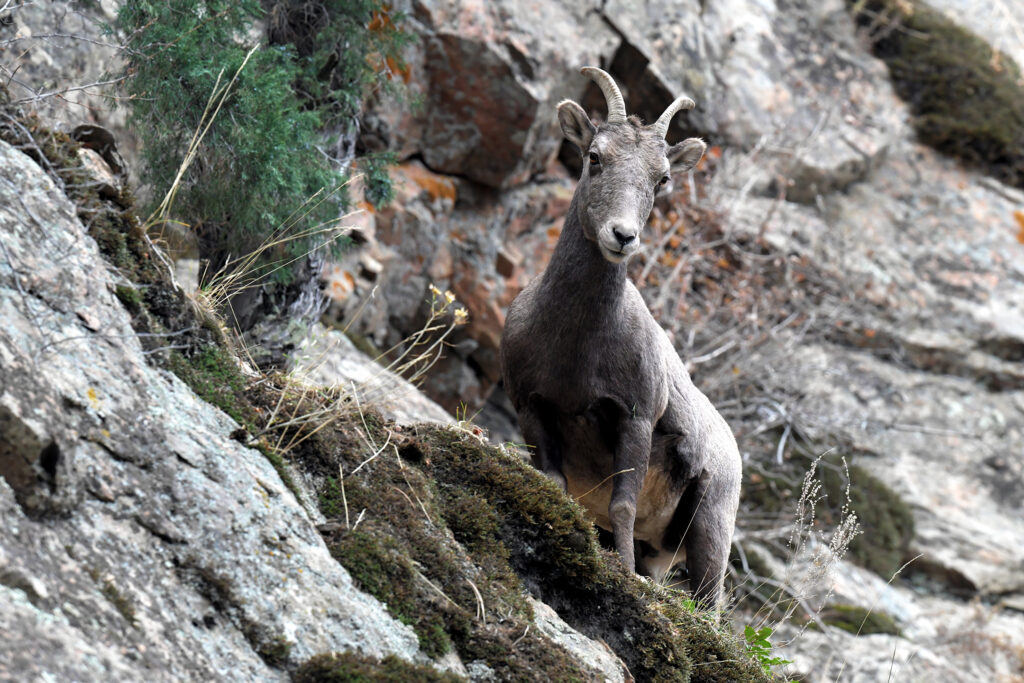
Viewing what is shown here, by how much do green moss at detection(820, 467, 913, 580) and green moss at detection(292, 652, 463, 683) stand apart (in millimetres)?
9423

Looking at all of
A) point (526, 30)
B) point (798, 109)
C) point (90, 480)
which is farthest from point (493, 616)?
point (798, 109)

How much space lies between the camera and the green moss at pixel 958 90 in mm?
15375

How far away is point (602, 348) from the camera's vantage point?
5.27m

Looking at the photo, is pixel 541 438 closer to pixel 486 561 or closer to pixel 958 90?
pixel 486 561

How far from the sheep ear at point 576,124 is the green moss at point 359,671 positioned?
11.5 ft

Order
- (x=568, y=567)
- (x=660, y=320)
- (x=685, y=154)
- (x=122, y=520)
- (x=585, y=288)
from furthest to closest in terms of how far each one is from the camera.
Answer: (x=660, y=320) < (x=685, y=154) < (x=585, y=288) < (x=568, y=567) < (x=122, y=520)

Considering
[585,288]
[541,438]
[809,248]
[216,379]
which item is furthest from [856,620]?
[216,379]

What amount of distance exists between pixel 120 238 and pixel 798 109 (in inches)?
507

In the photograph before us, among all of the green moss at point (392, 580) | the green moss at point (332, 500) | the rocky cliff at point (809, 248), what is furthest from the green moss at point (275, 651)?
the rocky cliff at point (809, 248)

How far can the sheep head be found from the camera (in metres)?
4.92

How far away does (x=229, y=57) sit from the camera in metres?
5.60

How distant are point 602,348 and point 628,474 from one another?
70 centimetres

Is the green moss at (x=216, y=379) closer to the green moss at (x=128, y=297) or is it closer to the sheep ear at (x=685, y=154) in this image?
the green moss at (x=128, y=297)

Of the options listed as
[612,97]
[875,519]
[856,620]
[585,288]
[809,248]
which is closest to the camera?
[585,288]
